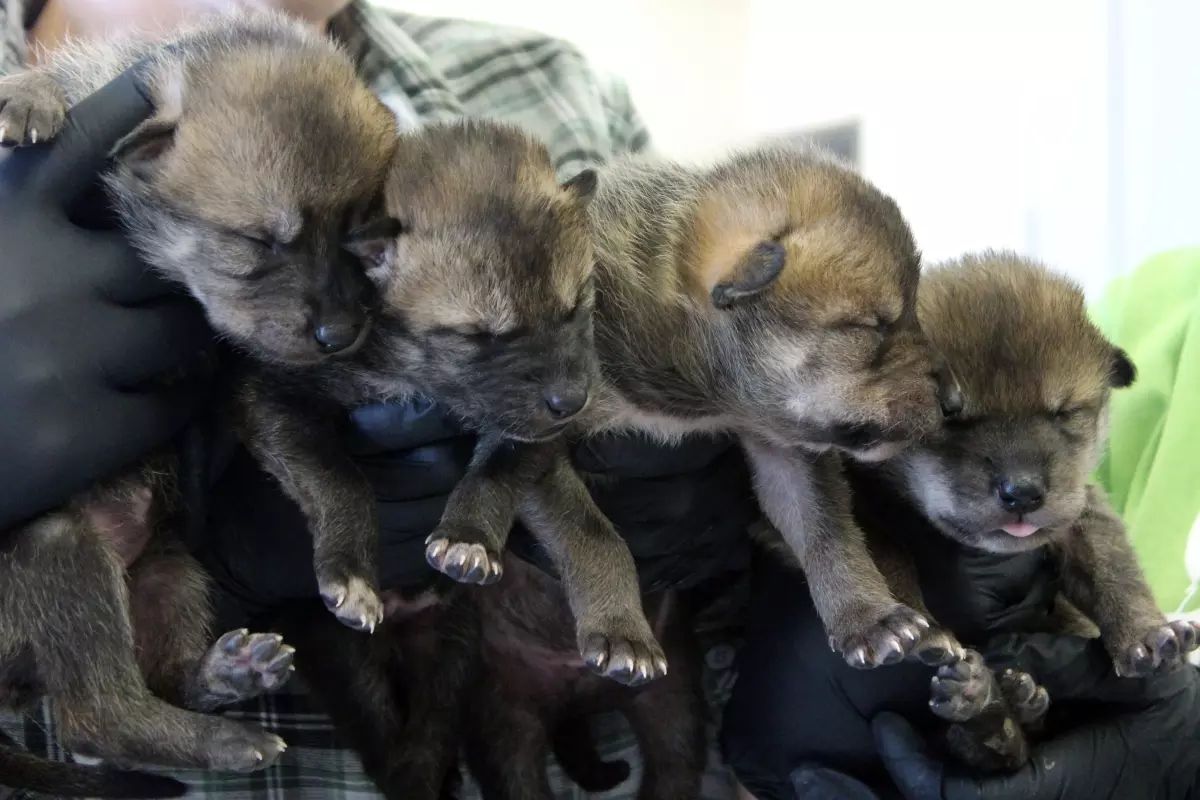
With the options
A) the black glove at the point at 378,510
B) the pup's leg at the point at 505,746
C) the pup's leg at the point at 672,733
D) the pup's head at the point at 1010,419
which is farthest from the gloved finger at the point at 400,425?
the pup's head at the point at 1010,419

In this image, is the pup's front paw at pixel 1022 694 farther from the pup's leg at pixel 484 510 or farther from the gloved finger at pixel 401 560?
the gloved finger at pixel 401 560

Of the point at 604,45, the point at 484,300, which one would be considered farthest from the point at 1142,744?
the point at 604,45

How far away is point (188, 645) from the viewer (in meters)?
1.59

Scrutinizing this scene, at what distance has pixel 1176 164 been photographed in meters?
3.12

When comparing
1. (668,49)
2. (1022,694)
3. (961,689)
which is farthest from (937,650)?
(668,49)

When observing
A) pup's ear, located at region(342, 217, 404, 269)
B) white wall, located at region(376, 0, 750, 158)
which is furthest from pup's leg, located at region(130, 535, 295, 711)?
white wall, located at region(376, 0, 750, 158)

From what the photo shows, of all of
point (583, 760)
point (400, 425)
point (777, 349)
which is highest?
point (777, 349)

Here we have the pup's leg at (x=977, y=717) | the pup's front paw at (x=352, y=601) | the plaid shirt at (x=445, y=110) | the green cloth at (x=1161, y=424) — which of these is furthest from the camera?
the green cloth at (x=1161, y=424)

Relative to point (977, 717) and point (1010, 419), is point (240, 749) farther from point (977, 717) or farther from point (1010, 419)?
point (1010, 419)

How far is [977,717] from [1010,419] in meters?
0.48

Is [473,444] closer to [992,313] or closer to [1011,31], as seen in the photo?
[992,313]

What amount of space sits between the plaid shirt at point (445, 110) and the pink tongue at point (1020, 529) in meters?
0.71

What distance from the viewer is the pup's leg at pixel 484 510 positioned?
1.41 metres

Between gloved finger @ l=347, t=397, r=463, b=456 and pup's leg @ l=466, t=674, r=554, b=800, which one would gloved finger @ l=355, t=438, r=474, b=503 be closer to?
gloved finger @ l=347, t=397, r=463, b=456
